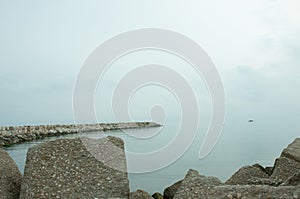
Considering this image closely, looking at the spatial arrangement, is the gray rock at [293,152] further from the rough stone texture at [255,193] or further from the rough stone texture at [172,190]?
the rough stone texture at [255,193]

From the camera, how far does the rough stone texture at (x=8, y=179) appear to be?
17.5 ft

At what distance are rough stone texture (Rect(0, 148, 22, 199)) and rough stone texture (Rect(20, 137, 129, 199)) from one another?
508 millimetres

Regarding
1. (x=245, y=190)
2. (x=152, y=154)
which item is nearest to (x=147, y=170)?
(x=152, y=154)

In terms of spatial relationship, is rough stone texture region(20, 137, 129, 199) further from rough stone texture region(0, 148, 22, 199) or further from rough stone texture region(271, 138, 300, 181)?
rough stone texture region(271, 138, 300, 181)

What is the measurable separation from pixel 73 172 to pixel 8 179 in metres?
1.34

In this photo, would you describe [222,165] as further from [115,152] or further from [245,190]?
[245,190]

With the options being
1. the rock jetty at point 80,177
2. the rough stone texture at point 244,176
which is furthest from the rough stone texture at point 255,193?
the rough stone texture at point 244,176

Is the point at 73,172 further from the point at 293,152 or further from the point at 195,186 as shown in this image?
the point at 293,152

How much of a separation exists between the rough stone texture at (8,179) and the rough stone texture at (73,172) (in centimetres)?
51

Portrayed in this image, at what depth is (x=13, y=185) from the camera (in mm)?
5578

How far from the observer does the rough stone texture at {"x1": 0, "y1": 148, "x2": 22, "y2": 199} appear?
532 centimetres

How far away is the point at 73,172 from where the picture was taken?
16.7 ft

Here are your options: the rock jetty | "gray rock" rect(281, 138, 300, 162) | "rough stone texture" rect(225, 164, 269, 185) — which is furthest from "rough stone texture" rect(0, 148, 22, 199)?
"gray rock" rect(281, 138, 300, 162)

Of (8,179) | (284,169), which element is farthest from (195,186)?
(8,179)
